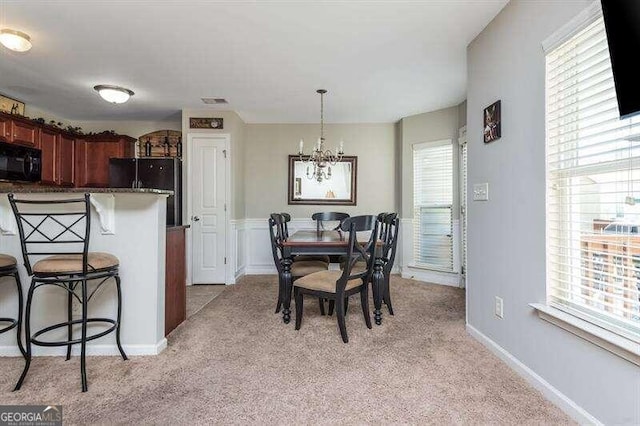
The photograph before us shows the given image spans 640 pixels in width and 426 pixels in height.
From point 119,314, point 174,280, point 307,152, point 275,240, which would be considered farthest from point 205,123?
point 119,314

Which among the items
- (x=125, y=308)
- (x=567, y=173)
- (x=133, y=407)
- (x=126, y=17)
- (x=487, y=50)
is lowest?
(x=133, y=407)

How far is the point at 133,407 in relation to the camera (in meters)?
1.62

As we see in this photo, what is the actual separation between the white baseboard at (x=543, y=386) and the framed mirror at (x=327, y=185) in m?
3.07

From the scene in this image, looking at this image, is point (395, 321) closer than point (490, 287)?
No

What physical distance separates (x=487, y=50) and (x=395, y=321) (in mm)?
2281

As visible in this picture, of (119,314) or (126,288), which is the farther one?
(126,288)

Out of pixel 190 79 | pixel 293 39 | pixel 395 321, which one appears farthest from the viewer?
pixel 190 79

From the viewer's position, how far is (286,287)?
288cm

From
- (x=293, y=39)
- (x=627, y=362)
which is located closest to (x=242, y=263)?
(x=293, y=39)

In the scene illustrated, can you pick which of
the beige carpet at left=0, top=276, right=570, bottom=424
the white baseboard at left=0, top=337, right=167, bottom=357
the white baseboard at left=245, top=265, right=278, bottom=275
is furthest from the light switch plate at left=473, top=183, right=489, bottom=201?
the white baseboard at left=245, top=265, right=278, bottom=275

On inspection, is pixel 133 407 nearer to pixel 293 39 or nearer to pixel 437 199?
pixel 293 39

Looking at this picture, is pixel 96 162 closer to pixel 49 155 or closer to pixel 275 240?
pixel 49 155
